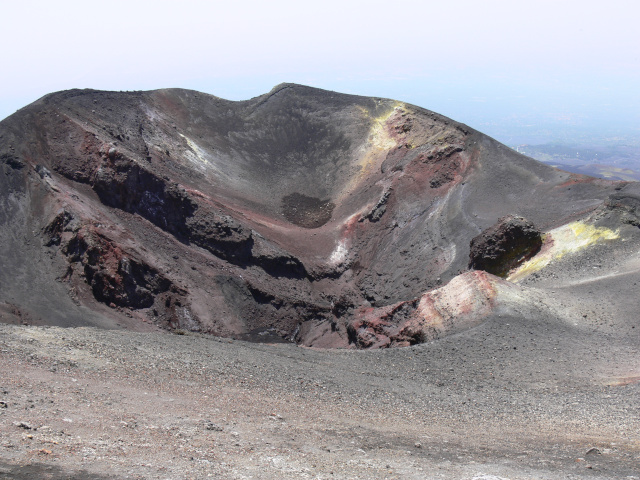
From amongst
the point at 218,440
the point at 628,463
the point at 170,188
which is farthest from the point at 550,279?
the point at 170,188

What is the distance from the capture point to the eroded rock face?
24.8m

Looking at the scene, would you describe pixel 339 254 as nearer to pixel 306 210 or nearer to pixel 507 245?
pixel 306 210

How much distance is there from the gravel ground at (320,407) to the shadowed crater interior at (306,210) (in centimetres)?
1877

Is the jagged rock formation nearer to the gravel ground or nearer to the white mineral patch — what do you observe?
the white mineral patch

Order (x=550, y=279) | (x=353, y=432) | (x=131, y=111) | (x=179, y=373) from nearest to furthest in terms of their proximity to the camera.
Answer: (x=353, y=432)
(x=179, y=373)
(x=550, y=279)
(x=131, y=111)

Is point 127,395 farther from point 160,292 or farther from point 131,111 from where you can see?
point 131,111

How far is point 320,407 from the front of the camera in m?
12.2

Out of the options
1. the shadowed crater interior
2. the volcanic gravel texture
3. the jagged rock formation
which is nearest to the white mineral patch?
the jagged rock formation

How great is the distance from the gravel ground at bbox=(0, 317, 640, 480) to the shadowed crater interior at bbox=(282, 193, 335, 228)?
1877 centimetres

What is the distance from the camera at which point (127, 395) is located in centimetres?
1106

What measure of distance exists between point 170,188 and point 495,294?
61.1 ft

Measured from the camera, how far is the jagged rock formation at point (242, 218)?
77.8ft

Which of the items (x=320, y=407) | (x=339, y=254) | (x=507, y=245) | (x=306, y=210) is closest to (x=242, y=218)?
(x=339, y=254)

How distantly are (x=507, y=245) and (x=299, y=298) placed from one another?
1156 centimetres
